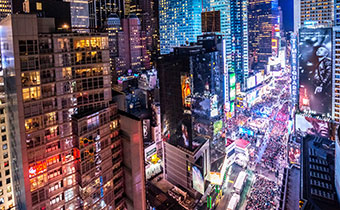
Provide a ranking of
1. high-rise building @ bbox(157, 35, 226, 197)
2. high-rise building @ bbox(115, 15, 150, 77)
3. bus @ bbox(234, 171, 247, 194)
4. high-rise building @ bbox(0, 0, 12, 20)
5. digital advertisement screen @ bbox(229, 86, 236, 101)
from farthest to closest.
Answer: high-rise building @ bbox(115, 15, 150, 77) < digital advertisement screen @ bbox(229, 86, 236, 101) < high-rise building @ bbox(0, 0, 12, 20) < bus @ bbox(234, 171, 247, 194) < high-rise building @ bbox(157, 35, 226, 197)

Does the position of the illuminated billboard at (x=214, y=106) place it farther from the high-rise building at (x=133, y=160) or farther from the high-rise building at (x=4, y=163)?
the high-rise building at (x=4, y=163)

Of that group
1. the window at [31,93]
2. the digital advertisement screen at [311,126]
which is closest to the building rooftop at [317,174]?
the digital advertisement screen at [311,126]

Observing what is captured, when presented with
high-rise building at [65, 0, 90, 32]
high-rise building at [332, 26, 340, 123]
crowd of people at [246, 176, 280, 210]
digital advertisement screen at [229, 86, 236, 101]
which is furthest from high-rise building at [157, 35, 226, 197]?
high-rise building at [65, 0, 90, 32]

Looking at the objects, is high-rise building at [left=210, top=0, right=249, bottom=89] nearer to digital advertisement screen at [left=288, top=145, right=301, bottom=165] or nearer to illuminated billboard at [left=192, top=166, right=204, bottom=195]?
digital advertisement screen at [left=288, top=145, right=301, bottom=165]

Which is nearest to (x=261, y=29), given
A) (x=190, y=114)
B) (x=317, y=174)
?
(x=190, y=114)

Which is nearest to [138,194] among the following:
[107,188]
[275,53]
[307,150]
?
[107,188]
